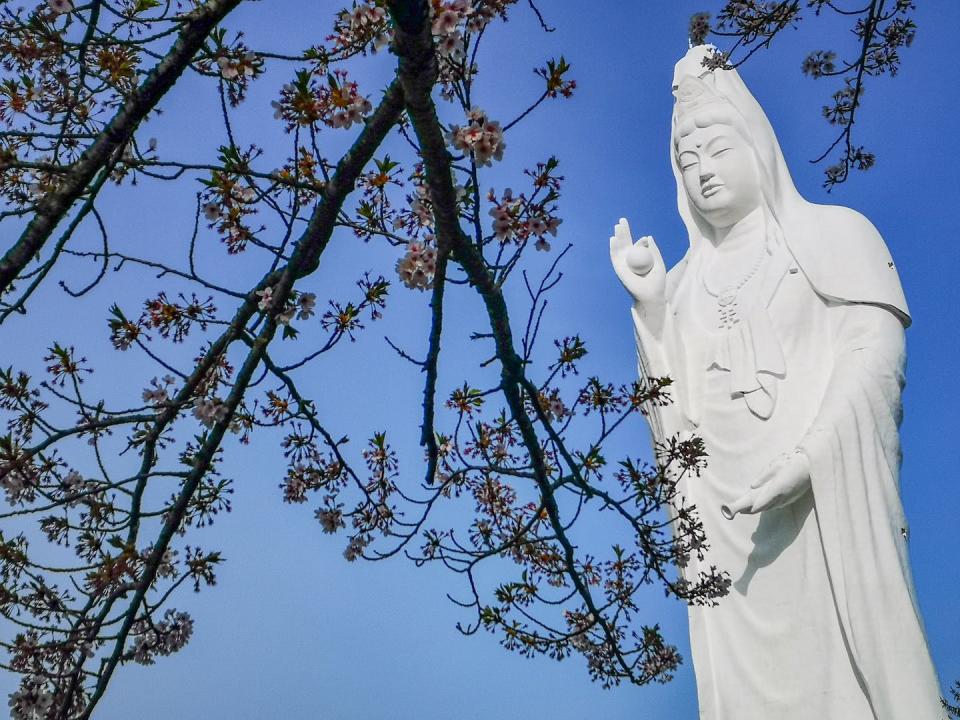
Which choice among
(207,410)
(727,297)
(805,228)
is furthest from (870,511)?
(207,410)

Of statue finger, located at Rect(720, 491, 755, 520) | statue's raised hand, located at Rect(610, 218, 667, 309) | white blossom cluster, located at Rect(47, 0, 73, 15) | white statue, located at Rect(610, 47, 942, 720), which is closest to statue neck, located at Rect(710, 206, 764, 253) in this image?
white statue, located at Rect(610, 47, 942, 720)

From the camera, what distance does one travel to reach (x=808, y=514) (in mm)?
4391

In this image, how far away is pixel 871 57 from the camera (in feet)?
11.1

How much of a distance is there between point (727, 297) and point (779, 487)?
1.20 meters

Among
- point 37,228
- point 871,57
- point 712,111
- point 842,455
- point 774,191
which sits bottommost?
point 37,228

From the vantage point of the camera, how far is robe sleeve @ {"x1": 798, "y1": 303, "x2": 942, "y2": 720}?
3.88m

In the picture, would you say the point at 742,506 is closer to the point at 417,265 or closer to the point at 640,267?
the point at 640,267

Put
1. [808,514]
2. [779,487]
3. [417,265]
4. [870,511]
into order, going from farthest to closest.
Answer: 1. [808,514]
2. [779,487]
3. [870,511]
4. [417,265]

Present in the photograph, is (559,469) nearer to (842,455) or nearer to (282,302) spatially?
(282,302)

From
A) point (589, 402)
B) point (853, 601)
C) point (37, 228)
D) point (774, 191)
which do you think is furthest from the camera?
point (774, 191)

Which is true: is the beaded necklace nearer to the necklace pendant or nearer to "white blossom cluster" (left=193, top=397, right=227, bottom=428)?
the necklace pendant

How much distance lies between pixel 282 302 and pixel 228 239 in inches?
8.3

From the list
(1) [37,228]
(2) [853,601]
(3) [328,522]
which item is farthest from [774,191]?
(1) [37,228]

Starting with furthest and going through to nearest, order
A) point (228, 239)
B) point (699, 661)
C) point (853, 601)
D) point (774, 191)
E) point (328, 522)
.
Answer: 1. point (774, 191)
2. point (699, 661)
3. point (853, 601)
4. point (328, 522)
5. point (228, 239)
